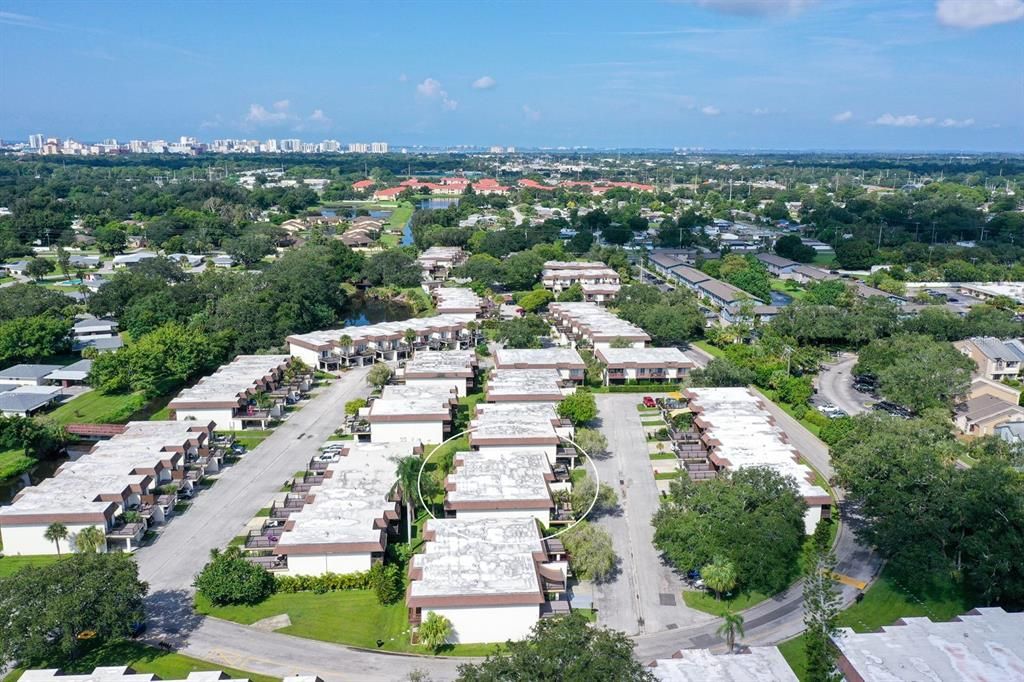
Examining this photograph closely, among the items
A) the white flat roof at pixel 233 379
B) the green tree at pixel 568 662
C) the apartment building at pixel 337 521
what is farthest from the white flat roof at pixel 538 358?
the green tree at pixel 568 662

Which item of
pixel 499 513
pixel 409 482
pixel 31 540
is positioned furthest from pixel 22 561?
pixel 499 513

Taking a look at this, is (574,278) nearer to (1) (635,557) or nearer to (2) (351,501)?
(1) (635,557)

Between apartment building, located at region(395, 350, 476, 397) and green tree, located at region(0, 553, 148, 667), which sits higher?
apartment building, located at region(395, 350, 476, 397)

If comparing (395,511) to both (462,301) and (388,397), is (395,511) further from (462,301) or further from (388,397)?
(462,301)

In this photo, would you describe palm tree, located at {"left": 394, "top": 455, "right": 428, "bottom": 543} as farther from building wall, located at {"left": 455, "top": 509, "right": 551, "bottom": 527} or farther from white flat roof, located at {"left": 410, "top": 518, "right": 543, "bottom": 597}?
building wall, located at {"left": 455, "top": 509, "right": 551, "bottom": 527}

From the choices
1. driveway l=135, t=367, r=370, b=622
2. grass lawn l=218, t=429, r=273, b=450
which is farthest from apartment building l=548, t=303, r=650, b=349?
grass lawn l=218, t=429, r=273, b=450

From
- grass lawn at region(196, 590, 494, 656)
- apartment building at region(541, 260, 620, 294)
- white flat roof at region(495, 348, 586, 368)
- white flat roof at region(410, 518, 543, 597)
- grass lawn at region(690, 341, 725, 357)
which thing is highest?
apartment building at region(541, 260, 620, 294)
